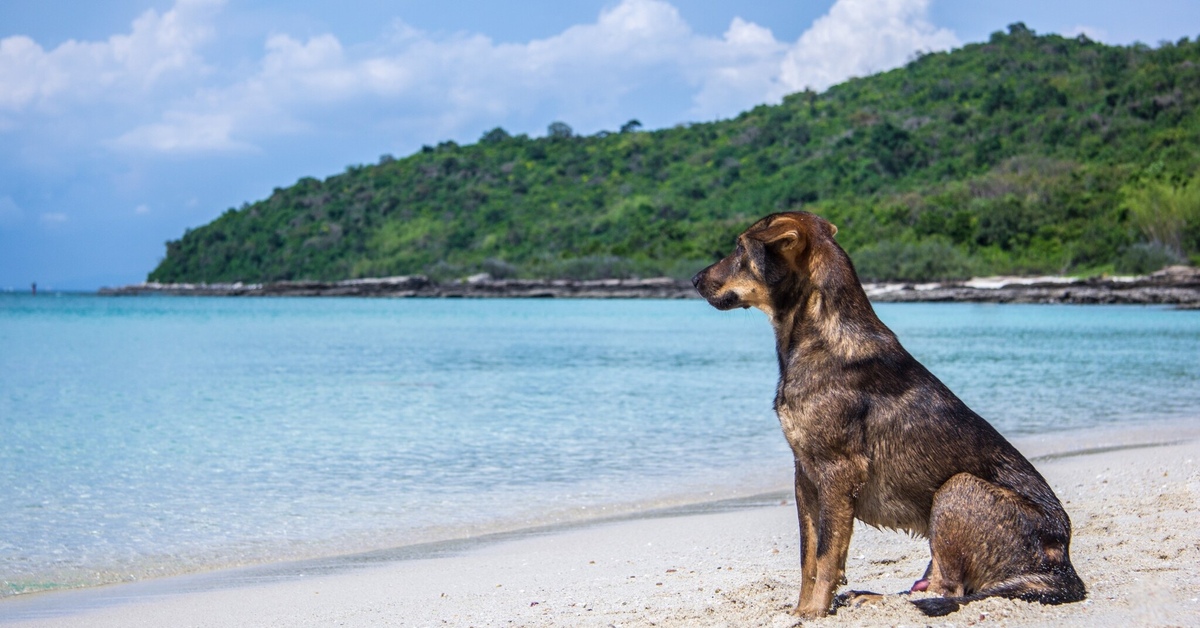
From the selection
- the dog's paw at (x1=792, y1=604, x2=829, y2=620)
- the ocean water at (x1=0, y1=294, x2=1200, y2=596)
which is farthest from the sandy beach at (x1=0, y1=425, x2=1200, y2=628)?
the ocean water at (x1=0, y1=294, x2=1200, y2=596)

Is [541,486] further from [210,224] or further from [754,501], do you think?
[210,224]

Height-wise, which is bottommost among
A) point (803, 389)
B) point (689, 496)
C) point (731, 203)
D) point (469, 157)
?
point (689, 496)

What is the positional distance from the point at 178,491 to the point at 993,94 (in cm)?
9232

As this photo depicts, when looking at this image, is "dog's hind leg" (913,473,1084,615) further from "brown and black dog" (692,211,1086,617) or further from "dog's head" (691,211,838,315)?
"dog's head" (691,211,838,315)

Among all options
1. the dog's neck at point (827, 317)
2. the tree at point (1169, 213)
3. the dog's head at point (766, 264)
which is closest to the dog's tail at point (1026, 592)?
the dog's neck at point (827, 317)

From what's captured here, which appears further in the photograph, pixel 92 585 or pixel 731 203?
pixel 731 203

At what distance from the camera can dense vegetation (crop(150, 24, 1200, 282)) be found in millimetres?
64188

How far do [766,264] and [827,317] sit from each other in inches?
12.7

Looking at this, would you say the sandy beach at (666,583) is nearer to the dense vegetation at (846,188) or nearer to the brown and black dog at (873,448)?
the brown and black dog at (873,448)

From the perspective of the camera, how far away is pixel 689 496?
9.36 m

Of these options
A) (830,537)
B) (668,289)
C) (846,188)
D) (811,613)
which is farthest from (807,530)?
(846,188)

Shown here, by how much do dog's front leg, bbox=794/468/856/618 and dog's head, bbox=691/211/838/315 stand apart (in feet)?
2.43

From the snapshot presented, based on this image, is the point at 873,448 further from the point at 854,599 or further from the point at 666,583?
the point at 666,583

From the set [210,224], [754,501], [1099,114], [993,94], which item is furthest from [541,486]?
[210,224]
